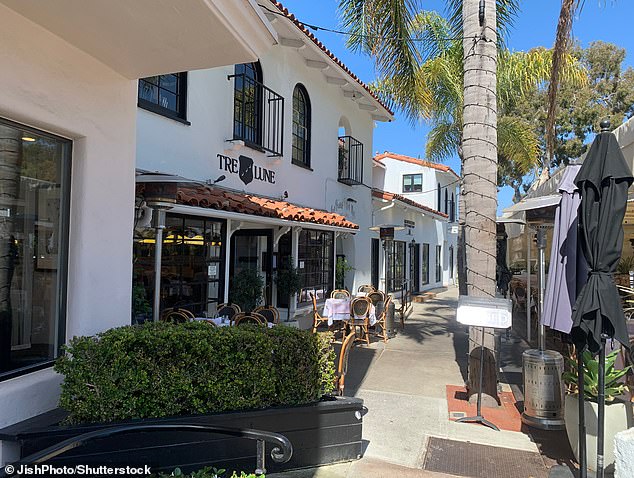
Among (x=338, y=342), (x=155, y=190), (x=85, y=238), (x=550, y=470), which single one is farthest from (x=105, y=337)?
(x=338, y=342)

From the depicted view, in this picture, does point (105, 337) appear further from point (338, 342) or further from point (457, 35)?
point (457, 35)

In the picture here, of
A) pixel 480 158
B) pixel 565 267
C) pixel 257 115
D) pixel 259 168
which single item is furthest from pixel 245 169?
pixel 565 267

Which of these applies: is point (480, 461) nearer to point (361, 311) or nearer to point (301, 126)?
point (361, 311)

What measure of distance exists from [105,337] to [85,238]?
0.91m

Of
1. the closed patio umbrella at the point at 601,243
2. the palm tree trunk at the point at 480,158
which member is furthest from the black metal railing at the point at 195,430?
the palm tree trunk at the point at 480,158

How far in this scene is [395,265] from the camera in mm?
17406

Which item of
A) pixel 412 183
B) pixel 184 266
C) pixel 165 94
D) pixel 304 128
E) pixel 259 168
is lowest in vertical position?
pixel 184 266

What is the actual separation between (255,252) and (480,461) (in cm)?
658

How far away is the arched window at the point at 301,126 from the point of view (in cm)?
1064

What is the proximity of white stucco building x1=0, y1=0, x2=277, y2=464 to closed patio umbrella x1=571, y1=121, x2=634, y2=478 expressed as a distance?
282 centimetres

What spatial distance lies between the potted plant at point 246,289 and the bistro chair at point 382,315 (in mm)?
2677

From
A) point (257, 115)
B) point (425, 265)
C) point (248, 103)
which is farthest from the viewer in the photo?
point (425, 265)

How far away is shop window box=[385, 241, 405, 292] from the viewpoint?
16672 mm

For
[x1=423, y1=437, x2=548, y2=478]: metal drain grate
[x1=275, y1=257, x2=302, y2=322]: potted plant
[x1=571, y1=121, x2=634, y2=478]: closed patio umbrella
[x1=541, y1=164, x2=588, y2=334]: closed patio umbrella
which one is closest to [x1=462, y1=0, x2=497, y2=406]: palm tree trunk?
[x1=423, y1=437, x2=548, y2=478]: metal drain grate
